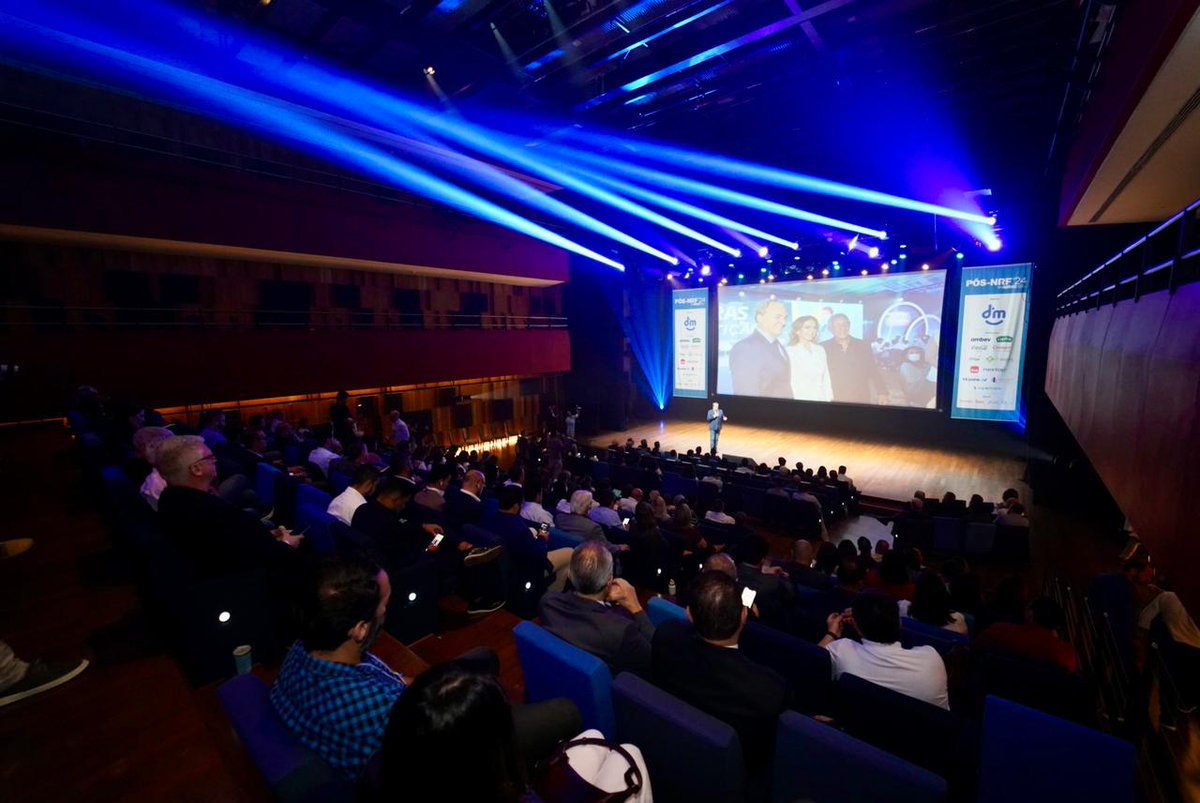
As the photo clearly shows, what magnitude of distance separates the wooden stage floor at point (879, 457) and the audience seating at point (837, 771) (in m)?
9.15

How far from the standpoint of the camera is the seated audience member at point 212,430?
260 inches

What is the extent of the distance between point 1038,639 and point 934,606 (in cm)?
63

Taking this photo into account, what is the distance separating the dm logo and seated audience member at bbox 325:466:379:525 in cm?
1333

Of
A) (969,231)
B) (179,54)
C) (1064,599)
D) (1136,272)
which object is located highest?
(179,54)

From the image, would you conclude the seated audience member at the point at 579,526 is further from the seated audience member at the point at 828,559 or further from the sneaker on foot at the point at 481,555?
the seated audience member at the point at 828,559

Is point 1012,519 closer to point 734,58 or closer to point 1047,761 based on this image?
point 1047,761

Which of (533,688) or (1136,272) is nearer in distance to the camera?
(533,688)

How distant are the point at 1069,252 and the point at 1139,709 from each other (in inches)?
369

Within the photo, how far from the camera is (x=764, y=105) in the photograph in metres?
6.96

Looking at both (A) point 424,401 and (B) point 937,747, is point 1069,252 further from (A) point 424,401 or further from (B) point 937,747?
(A) point 424,401

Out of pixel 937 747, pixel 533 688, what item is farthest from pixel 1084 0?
pixel 533 688

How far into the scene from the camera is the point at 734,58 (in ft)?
19.2

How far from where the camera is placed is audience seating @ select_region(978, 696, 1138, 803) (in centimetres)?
181

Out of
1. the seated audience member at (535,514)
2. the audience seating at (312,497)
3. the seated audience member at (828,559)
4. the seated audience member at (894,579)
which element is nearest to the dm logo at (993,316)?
the seated audience member at (828,559)
